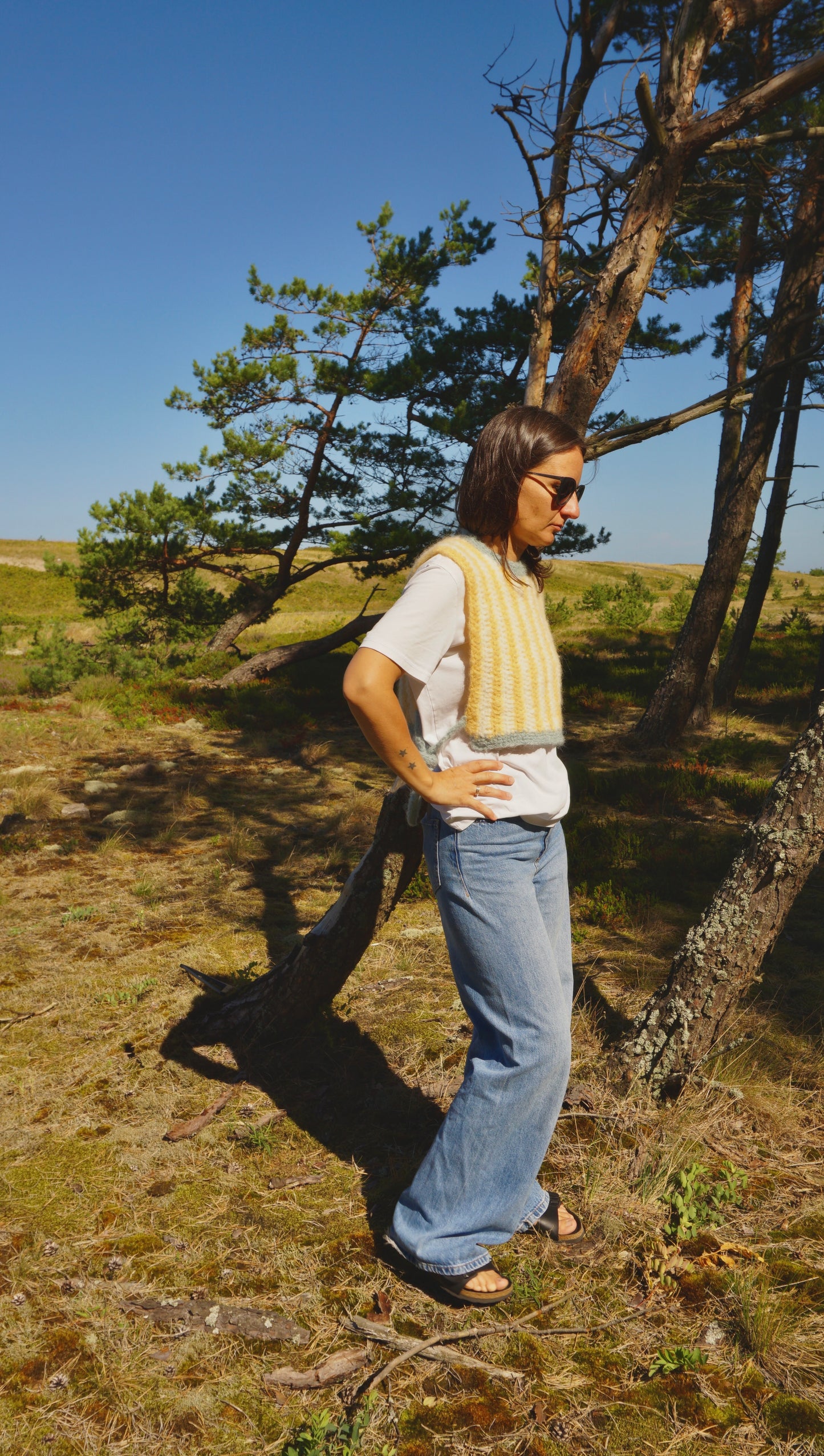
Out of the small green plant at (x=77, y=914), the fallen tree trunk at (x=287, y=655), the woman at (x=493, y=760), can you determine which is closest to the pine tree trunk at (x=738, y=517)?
the fallen tree trunk at (x=287, y=655)

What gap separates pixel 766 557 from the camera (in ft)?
39.0

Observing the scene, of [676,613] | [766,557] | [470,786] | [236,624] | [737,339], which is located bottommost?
[470,786]

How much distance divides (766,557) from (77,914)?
1063 centimetres

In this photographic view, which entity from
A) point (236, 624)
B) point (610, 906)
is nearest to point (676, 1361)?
point (610, 906)

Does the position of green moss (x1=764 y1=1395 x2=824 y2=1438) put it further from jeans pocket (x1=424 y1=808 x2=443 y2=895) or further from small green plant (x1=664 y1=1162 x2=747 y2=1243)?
jeans pocket (x1=424 y1=808 x2=443 y2=895)

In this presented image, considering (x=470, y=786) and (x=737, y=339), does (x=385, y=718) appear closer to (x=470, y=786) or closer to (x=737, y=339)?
(x=470, y=786)

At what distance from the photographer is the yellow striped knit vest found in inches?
78.6

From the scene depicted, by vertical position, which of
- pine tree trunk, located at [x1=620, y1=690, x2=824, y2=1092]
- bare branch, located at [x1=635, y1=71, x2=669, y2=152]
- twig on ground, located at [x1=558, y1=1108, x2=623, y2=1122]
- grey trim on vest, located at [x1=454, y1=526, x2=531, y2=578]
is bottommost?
twig on ground, located at [x1=558, y1=1108, x2=623, y2=1122]

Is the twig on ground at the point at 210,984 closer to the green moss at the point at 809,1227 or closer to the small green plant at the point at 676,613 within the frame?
the green moss at the point at 809,1227

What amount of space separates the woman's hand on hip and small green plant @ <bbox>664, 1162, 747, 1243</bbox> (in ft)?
5.41

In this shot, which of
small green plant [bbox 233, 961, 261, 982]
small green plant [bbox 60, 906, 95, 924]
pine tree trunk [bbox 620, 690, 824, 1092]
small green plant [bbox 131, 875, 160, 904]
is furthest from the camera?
small green plant [bbox 131, 875, 160, 904]

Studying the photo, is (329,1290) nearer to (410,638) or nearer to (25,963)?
(410,638)

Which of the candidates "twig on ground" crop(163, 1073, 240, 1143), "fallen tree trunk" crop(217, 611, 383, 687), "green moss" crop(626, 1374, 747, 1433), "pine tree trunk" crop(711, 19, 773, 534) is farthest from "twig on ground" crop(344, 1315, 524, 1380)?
"fallen tree trunk" crop(217, 611, 383, 687)

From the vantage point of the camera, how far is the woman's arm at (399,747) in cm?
186
